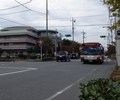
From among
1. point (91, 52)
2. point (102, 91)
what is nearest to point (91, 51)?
point (91, 52)

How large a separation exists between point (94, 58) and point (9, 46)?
193ft

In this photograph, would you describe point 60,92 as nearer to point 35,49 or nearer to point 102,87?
point 102,87

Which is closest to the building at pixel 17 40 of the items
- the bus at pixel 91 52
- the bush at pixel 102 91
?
the bus at pixel 91 52

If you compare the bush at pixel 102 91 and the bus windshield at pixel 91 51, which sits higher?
the bus windshield at pixel 91 51

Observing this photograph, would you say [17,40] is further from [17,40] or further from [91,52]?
[91,52]

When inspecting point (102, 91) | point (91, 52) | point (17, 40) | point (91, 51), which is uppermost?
point (17, 40)

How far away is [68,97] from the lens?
794 centimetres

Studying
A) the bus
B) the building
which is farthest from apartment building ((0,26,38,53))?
the bus

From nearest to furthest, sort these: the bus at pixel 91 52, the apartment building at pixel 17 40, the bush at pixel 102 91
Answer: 1. the bush at pixel 102 91
2. the bus at pixel 91 52
3. the apartment building at pixel 17 40

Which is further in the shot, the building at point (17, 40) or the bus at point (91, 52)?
the building at point (17, 40)

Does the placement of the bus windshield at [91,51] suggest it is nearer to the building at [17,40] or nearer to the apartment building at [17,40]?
the building at [17,40]

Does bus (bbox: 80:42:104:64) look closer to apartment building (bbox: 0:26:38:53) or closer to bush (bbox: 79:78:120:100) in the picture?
bush (bbox: 79:78:120:100)

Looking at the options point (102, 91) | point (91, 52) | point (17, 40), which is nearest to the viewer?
point (102, 91)

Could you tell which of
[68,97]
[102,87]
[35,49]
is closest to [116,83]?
[102,87]
